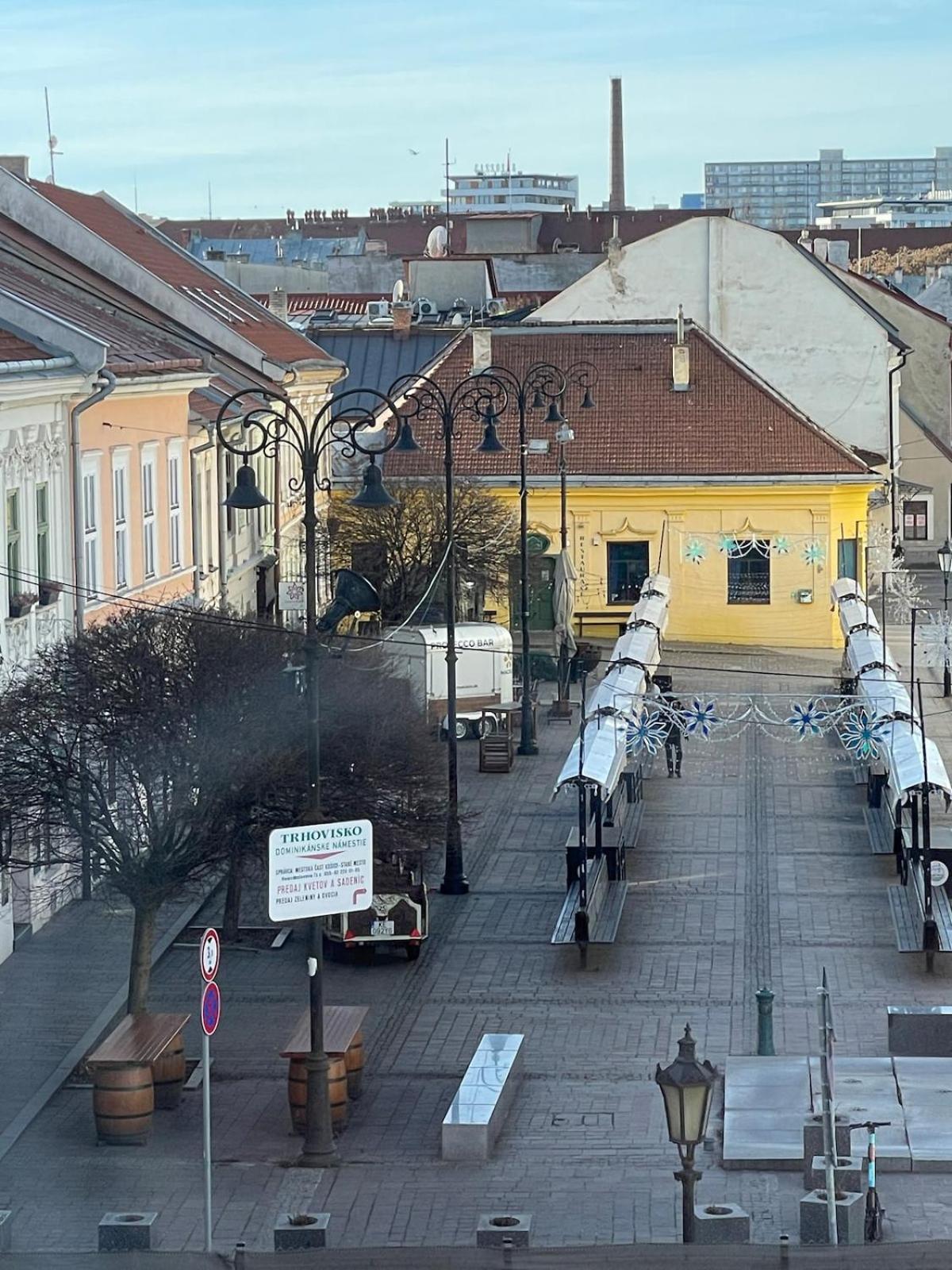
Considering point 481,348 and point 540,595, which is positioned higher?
point 481,348

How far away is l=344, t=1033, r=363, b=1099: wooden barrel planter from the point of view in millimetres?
17156

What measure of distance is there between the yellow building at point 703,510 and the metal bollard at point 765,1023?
26.2 meters

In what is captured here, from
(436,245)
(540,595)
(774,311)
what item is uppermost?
(436,245)

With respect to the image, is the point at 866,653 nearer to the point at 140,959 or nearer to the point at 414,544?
the point at 414,544

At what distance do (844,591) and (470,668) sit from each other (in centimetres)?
866

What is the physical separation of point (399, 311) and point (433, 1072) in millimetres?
41116

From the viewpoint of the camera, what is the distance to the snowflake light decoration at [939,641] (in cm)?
3384

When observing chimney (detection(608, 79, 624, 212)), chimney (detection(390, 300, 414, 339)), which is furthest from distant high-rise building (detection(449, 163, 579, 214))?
chimney (detection(390, 300, 414, 339))

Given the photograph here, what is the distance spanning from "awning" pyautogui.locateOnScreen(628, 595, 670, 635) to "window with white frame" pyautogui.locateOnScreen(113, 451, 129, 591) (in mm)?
11699

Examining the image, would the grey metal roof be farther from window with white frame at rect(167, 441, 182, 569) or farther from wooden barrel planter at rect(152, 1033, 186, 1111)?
wooden barrel planter at rect(152, 1033, 186, 1111)

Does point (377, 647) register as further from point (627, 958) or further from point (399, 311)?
point (399, 311)

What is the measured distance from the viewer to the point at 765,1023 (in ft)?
58.8

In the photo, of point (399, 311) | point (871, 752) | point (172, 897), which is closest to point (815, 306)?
point (399, 311)

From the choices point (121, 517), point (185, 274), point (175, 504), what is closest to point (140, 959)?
point (121, 517)
